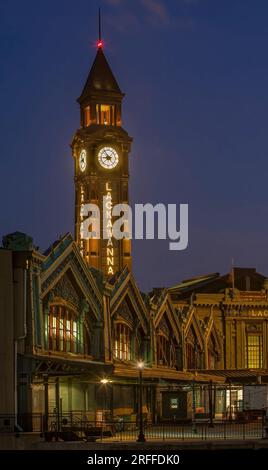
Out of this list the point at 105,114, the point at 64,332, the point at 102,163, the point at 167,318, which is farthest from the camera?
the point at 105,114

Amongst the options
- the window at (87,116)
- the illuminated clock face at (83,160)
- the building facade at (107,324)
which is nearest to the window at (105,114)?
the building facade at (107,324)

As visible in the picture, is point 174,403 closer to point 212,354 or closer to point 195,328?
point 195,328

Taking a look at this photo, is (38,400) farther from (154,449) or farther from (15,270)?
(154,449)

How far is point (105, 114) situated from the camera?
476ft

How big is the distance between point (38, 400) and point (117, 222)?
77.4 meters

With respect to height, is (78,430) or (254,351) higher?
(254,351)

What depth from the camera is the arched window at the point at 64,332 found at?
66562mm

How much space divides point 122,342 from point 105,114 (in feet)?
221

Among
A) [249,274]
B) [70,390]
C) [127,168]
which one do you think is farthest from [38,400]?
[127,168]

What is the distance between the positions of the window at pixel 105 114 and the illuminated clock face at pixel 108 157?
145 inches

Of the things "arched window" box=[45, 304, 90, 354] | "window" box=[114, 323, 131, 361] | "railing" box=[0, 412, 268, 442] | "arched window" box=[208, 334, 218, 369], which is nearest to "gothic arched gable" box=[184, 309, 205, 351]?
"arched window" box=[208, 334, 218, 369]
